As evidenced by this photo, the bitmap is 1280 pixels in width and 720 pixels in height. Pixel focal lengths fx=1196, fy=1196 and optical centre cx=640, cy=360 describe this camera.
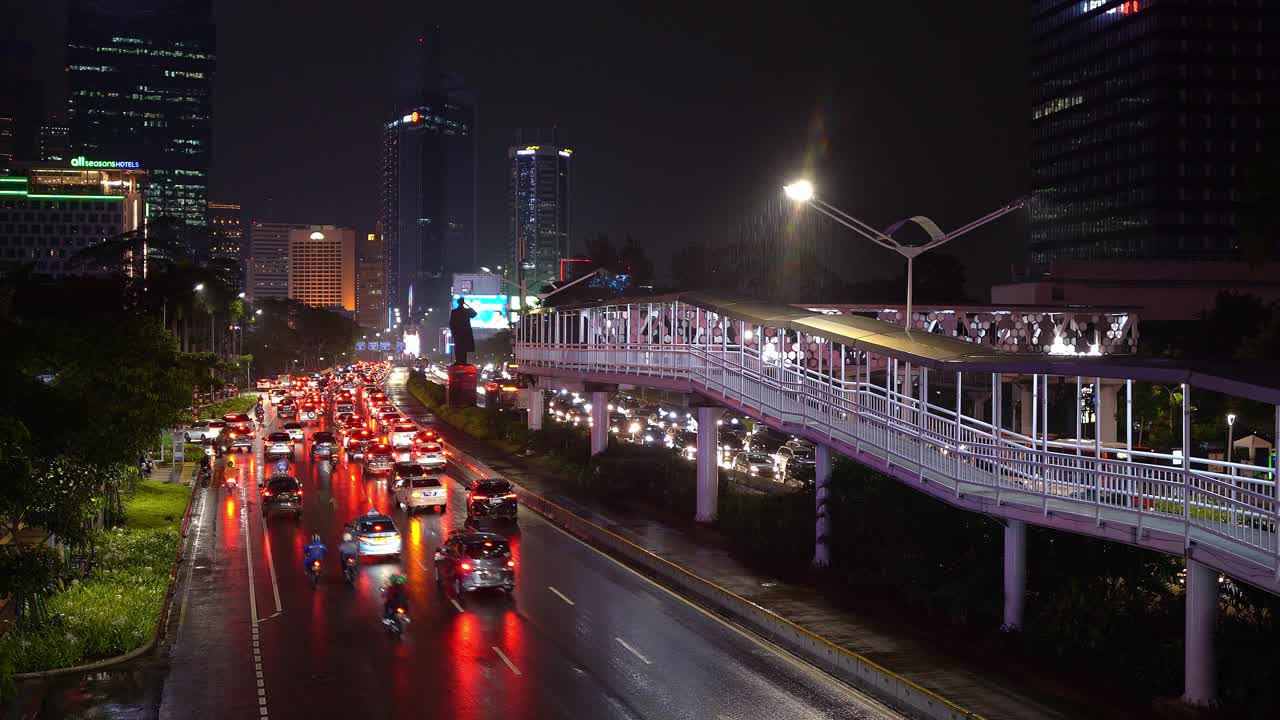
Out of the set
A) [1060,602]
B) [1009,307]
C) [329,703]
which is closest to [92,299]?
[1009,307]

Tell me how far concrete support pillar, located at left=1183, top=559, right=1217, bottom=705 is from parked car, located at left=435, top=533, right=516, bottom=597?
1372 cm

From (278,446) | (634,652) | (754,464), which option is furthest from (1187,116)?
(634,652)

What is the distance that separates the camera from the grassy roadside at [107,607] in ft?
65.3

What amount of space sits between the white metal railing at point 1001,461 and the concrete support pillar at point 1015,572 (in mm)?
671

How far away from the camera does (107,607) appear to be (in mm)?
22594

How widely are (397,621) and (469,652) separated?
77.9 inches

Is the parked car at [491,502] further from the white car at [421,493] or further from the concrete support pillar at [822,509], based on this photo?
the concrete support pillar at [822,509]

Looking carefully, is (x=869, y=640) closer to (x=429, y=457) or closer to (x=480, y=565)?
(x=480, y=565)

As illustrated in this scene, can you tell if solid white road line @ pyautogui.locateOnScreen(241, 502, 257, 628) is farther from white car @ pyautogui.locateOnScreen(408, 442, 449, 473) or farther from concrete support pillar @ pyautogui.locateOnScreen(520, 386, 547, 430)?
concrete support pillar @ pyautogui.locateOnScreen(520, 386, 547, 430)

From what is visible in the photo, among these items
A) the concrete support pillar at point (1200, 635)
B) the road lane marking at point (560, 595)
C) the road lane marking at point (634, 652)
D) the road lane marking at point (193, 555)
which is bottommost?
the road lane marking at point (193, 555)

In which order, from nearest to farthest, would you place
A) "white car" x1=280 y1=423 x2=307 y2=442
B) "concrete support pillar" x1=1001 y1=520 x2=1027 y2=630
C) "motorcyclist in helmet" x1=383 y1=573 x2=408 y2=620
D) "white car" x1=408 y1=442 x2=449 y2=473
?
"concrete support pillar" x1=1001 y1=520 x2=1027 y2=630, "motorcyclist in helmet" x1=383 y1=573 x2=408 y2=620, "white car" x1=408 y1=442 x2=449 y2=473, "white car" x1=280 y1=423 x2=307 y2=442

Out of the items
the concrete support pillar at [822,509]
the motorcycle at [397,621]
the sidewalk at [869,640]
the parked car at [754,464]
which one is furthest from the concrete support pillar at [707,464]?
the motorcycle at [397,621]

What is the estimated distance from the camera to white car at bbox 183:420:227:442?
65475 millimetres

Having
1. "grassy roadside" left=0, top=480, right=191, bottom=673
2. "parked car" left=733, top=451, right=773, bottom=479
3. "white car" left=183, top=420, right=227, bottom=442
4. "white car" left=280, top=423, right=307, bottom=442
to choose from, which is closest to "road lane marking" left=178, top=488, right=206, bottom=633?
"grassy roadside" left=0, top=480, right=191, bottom=673
